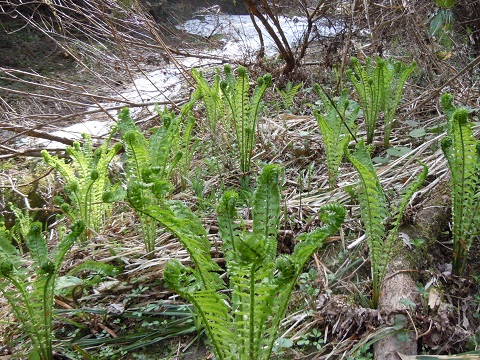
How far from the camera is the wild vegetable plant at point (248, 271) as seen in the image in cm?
112

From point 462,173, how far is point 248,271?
898mm

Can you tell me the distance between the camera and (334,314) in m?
1.51

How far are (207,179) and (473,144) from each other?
1.57 m

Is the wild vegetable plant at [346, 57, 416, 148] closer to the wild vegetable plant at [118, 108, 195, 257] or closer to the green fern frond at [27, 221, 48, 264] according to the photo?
the wild vegetable plant at [118, 108, 195, 257]

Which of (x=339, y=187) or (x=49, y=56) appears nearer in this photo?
(x=339, y=187)

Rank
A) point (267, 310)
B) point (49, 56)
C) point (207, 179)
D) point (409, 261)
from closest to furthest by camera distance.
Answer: point (267, 310) < point (409, 261) < point (207, 179) < point (49, 56)

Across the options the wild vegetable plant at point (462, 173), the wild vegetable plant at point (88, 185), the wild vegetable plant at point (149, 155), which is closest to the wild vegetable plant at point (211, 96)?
the wild vegetable plant at point (149, 155)

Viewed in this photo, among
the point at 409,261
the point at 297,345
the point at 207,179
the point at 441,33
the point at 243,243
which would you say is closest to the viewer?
the point at 243,243

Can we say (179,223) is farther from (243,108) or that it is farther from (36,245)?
(243,108)

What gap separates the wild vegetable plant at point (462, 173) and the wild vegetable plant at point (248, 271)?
583 millimetres

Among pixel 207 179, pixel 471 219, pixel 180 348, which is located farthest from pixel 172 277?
pixel 207 179

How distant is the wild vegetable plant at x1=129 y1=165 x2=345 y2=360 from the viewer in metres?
1.12

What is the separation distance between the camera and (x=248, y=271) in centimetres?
112

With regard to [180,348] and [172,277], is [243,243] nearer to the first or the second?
[172,277]
